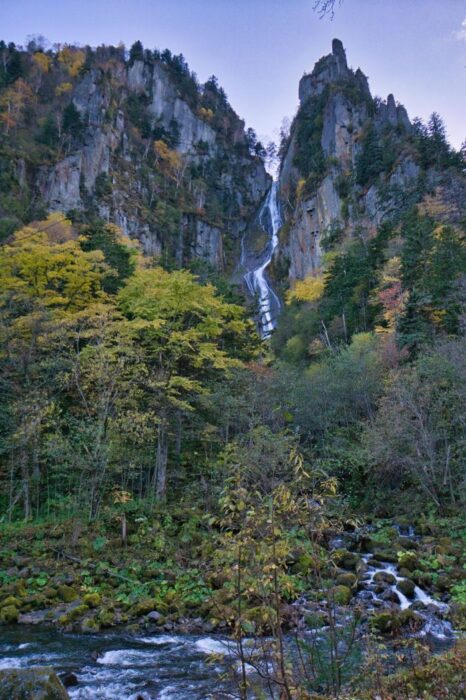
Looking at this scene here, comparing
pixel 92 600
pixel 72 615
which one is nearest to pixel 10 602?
pixel 72 615

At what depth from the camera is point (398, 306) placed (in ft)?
86.8

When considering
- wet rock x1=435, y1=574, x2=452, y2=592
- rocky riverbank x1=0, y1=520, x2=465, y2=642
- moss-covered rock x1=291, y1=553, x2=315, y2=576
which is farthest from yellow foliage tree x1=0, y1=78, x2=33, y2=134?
wet rock x1=435, y1=574, x2=452, y2=592

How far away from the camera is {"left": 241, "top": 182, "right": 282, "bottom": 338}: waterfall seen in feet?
177

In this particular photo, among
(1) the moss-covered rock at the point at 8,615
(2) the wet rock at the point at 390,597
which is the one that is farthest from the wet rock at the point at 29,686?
(2) the wet rock at the point at 390,597

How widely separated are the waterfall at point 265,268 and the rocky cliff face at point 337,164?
366cm

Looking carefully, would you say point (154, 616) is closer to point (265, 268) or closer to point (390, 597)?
point (390, 597)

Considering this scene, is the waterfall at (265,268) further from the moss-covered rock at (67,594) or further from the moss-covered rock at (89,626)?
the moss-covered rock at (89,626)

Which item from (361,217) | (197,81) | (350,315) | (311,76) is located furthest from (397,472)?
(197,81)

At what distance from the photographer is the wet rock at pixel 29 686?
425cm

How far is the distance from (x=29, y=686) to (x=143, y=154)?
70287mm

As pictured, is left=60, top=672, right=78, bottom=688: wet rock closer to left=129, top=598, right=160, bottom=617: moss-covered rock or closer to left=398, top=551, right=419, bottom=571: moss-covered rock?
left=129, top=598, right=160, bottom=617: moss-covered rock

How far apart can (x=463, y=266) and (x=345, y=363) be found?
8.00m

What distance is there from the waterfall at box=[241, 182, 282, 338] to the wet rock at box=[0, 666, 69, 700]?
44.3m

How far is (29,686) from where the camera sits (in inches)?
171
